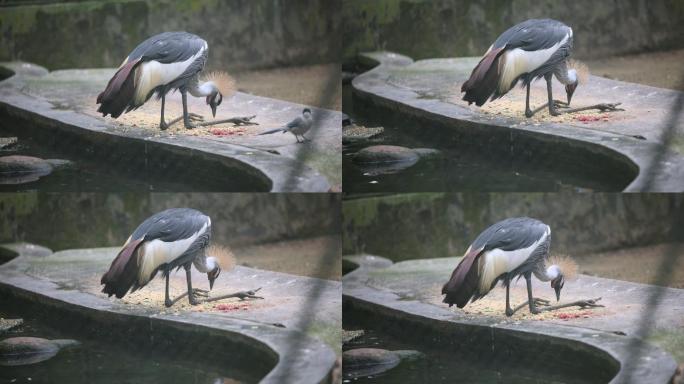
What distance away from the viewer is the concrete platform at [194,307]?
584 cm

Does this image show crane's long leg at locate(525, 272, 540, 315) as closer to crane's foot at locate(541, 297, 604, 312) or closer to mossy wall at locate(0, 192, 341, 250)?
crane's foot at locate(541, 297, 604, 312)

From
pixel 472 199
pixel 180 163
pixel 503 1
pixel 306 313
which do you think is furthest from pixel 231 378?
pixel 503 1

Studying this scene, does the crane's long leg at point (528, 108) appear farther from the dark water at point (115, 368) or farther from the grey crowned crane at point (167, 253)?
the dark water at point (115, 368)

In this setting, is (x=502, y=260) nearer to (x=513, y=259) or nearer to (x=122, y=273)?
(x=513, y=259)

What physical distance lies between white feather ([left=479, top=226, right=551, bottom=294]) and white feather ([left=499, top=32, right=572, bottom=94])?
2.78 ft

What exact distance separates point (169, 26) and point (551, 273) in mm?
2438

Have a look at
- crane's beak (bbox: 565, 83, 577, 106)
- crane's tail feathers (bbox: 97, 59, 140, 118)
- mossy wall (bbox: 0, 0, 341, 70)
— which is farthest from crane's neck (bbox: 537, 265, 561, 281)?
crane's tail feathers (bbox: 97, 59, 140, 118)

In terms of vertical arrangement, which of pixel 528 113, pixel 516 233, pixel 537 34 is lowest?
pixel 516 233

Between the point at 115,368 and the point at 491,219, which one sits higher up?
the point at 491,219

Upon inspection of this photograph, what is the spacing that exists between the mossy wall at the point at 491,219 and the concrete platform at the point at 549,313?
0.10 metres

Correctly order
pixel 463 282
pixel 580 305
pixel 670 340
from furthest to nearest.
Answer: pixel 463 282, pixel 580 305, pixel 670 340

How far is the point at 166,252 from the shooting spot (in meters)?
5.85

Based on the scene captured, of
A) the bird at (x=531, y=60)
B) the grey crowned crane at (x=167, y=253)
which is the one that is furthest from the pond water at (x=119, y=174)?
the bird at (x=531, y=60)

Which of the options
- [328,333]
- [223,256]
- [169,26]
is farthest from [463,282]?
[169,26]
